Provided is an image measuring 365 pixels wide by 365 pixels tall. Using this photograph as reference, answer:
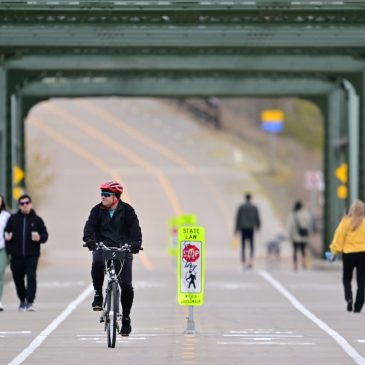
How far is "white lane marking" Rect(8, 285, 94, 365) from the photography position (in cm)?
1752

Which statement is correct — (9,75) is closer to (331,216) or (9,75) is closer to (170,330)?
(331,216)

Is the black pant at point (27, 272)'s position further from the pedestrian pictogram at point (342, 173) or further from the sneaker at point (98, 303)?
the pedestrian pictogram at point (342, 173)

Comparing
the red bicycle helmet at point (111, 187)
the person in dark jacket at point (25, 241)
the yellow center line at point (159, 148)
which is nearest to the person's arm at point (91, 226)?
the red bicycle helmet at point (111, 187)

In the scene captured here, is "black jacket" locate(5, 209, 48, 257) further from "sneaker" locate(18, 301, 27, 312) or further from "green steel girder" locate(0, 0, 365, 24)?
"green steel girder" locate(0, 0, 365, 24)

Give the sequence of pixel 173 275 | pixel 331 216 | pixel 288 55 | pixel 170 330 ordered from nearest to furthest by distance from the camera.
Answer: pixel 170 330 → pixel 288 55 → pixel 173 275 → pixel 331 216

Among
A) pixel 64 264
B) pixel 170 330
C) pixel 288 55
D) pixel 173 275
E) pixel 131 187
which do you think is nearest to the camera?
pixel 170 330

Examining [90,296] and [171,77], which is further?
[171,77]

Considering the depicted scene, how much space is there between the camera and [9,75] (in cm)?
3922

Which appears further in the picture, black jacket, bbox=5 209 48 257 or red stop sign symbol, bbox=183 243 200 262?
black jacket, bbox=5 209 48 257

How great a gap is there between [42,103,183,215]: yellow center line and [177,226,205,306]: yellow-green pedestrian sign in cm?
4764

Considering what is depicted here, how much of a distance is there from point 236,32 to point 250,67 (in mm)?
5822

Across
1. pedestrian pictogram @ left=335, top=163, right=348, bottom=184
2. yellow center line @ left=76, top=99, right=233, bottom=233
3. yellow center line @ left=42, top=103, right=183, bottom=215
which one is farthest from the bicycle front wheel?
yellow center line @ left=42, top=103, right=183, bottom=215

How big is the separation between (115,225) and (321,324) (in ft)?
14.5

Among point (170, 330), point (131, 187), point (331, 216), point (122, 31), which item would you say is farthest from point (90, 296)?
point (131, 187)
